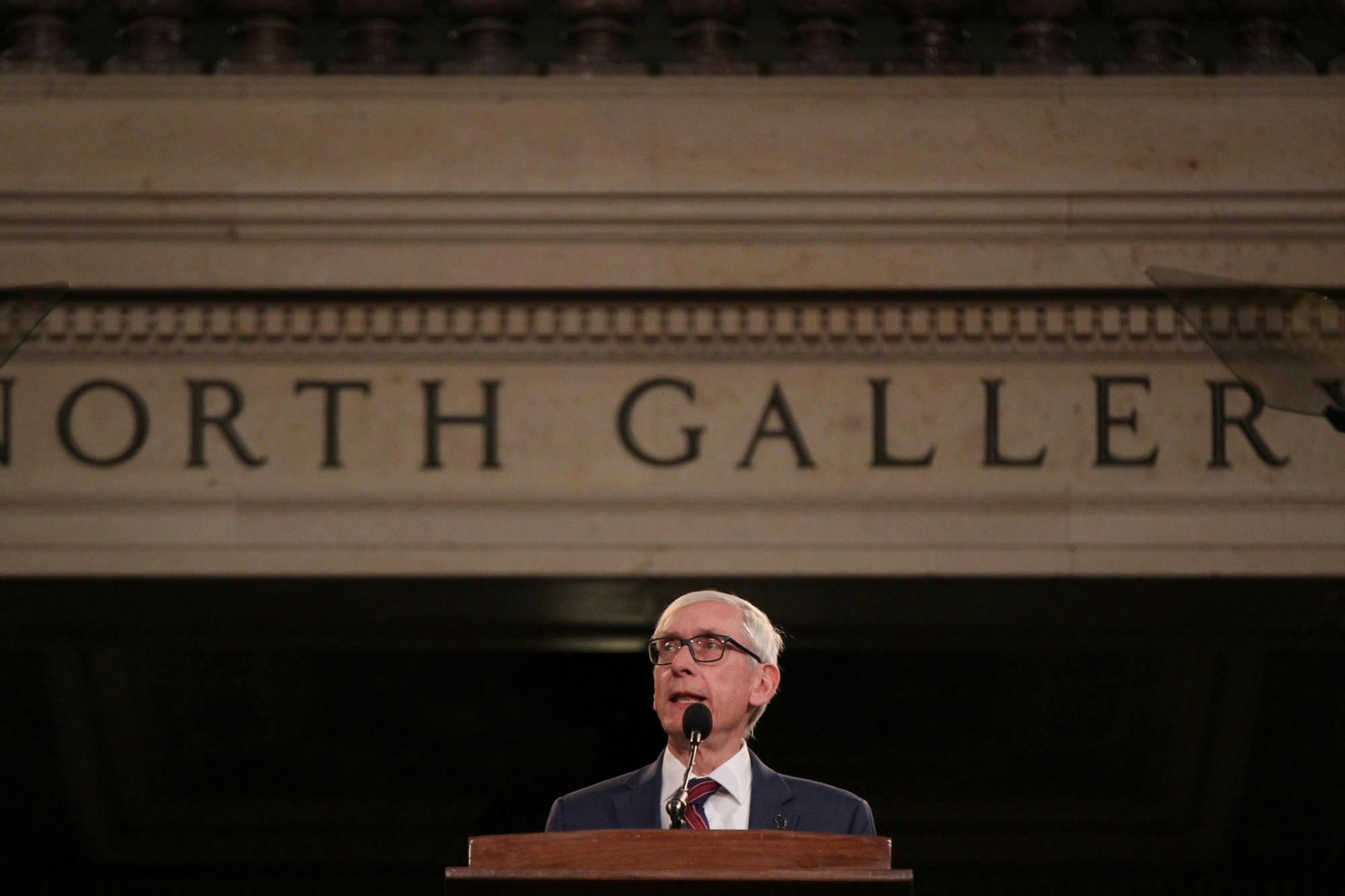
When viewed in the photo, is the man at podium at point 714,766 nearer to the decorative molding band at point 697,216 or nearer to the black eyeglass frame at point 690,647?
the black eyeglass frame at point 690,647

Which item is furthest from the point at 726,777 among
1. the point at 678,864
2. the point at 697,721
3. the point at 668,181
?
the point at 668,181

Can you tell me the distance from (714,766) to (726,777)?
0.11 ft

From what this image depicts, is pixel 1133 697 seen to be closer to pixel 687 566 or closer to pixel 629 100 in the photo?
pixel 687 566

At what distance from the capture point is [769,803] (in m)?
3.30

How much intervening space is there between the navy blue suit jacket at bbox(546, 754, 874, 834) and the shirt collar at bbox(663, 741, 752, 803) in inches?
0.5

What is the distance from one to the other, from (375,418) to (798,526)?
1.14m

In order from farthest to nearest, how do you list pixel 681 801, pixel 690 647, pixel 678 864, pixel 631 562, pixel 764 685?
pixel 631 562, pixel 764 685, pixel 690 647, pixel 681 801, pixel 678 864

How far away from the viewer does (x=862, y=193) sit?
210 inches

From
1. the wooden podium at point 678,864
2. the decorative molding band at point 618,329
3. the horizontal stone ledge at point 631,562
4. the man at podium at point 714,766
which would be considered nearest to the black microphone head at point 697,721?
the man at podium at point 714,766

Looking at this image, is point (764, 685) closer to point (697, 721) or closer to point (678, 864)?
point (697, 721)

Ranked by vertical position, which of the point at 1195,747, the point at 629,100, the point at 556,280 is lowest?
the point at 1195,747

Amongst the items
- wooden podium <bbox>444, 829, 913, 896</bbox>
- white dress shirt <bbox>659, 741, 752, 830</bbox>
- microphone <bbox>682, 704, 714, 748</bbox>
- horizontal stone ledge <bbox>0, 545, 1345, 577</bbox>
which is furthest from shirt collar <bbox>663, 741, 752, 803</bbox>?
horizontal stone ledge <bbox>0, 545, 1345, 577</bbox>

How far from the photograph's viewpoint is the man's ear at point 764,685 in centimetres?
337

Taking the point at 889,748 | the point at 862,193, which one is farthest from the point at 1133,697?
the point at 862,193
